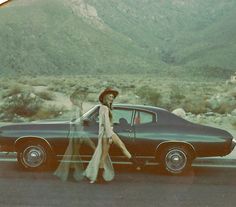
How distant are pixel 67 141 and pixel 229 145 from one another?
2746 mm

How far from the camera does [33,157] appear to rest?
935cm

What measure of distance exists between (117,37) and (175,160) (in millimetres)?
4372

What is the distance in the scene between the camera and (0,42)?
11555 mm

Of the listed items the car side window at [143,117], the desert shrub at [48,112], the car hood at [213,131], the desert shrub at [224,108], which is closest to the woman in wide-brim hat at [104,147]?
the car side window at [143,117]

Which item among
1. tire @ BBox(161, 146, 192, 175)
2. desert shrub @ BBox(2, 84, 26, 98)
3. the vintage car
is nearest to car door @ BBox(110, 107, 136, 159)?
the vintage car

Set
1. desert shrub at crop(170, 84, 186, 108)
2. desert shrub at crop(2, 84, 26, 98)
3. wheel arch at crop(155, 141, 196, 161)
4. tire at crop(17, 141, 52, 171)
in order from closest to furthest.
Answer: wheel arch at crop(155, 141, 196, 161), tire at crop(17, 141, 52, 171), desert shrub at crop(170, 84, 186, 108), desert shrub at crop(2, 84, 26, 98)

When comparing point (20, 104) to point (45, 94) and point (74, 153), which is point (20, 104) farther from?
point (74, 153)

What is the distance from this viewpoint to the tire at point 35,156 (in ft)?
30.7

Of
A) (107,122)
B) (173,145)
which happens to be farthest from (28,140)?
(173,145)

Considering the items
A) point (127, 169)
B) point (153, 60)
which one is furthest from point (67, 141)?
point (153, 60)

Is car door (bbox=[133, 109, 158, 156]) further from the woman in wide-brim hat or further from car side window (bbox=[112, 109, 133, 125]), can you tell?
the woman in wide-brim hat

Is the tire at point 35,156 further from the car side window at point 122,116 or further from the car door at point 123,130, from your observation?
the car side window at point 122,116

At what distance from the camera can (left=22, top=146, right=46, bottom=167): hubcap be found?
9.36m

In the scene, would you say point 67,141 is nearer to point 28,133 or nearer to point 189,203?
point 28,133
